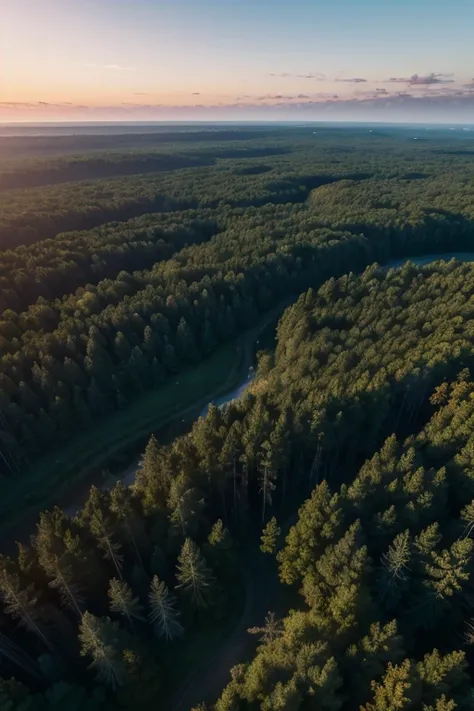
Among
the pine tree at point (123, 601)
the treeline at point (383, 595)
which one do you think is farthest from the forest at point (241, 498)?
the pine tree at point (123, 601)

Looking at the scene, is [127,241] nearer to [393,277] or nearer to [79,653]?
[393,277]

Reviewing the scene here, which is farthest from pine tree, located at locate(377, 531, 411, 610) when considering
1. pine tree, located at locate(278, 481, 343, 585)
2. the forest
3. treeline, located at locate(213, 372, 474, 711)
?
pine tree, located at locate(278, 481, 343, 585)

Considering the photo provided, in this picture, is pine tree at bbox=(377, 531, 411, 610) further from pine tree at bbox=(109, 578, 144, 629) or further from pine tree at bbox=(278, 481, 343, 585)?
pine tree at bbox=(109, 578, 144, 629)

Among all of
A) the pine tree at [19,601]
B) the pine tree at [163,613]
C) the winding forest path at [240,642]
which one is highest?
the pine tree at [19,601]

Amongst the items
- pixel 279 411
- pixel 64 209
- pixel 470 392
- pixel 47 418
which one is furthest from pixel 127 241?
pixel 470 392

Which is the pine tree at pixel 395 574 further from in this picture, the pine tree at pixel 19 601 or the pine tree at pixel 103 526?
the pine tree at pixel 19 601

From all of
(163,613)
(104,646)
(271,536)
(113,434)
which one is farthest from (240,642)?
(113,434)
